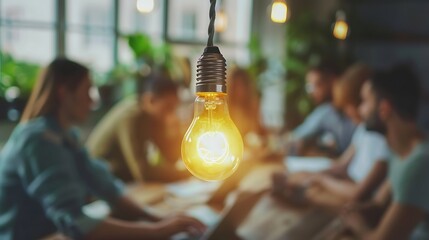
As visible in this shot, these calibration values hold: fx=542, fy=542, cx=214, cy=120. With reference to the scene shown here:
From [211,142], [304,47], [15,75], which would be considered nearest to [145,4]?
[15,75]

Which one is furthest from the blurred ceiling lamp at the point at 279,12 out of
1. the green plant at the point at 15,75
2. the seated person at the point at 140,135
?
the green plant at the point at 15,75

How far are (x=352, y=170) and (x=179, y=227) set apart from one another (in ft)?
6.08

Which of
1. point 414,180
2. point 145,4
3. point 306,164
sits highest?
point 145,4

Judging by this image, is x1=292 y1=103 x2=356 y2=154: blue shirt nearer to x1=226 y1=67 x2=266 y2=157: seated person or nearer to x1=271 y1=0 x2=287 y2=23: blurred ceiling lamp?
→ x1=226 y1=67 x2=266 y2=157: seated person

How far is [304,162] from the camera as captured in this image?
4035mm

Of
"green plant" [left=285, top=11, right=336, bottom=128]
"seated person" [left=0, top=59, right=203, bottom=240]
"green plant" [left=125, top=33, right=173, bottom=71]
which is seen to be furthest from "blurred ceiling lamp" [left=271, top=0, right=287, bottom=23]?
"green plant" [left=285, top=11, right=336, bottom=128]

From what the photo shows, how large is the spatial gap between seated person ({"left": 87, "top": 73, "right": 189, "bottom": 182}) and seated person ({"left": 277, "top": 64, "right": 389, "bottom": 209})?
84cm

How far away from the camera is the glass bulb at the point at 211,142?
51.1 inches

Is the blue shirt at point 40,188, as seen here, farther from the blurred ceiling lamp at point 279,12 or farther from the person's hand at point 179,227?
the blurred ceiling lamp at point 279,12

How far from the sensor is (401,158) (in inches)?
96.4

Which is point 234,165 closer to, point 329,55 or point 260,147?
point 260,147

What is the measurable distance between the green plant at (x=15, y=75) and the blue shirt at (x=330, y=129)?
237cm

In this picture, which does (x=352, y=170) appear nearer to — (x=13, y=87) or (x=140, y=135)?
(x=140, y=135)

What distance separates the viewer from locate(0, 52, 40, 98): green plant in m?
4.11
